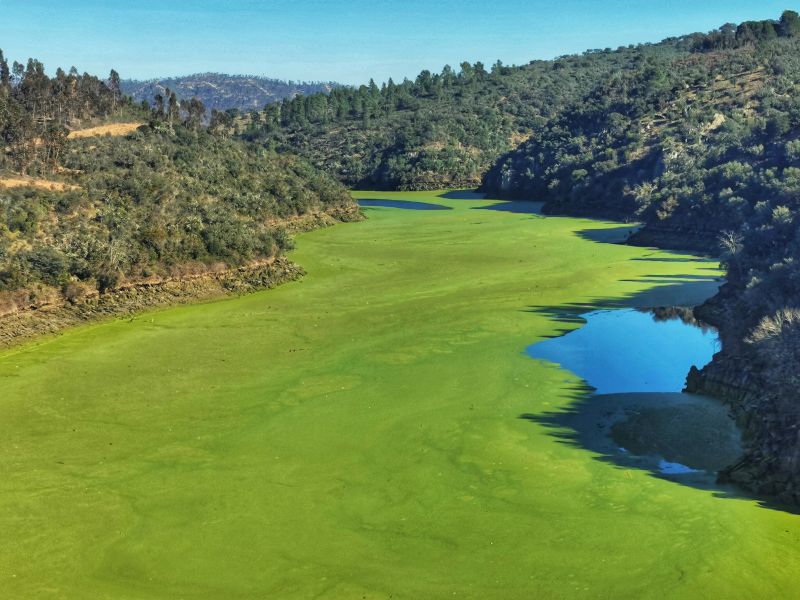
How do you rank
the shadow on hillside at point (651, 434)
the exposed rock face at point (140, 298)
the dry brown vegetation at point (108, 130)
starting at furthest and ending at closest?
the dry brown vegetation at point (108, 130), the exposed rock face at point (140, 298), the shadow on hillside at point (651, 434)

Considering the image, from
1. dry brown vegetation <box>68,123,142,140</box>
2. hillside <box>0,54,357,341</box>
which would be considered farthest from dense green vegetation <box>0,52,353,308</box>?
dry brown vegetation <box>68,123,142,140</box>

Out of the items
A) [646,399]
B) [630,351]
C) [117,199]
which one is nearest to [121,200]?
[117,199]

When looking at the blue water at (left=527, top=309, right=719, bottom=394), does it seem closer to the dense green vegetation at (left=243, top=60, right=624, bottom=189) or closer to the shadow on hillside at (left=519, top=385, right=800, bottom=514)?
the shadow on hillside at (left=519, top=385, right=800, bottom=514)

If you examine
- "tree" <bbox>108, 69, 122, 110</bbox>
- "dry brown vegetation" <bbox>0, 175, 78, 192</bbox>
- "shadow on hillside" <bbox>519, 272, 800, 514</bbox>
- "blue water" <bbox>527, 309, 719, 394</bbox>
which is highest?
"tree" <bbox>108, 69, 122, 110</bbox>

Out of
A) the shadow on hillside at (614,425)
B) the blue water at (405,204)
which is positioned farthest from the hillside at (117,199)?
the shadow on hillside at (614,425)

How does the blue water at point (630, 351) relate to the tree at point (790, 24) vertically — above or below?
below

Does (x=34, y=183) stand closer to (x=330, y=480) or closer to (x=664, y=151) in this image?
Result: (x=330, y=480)

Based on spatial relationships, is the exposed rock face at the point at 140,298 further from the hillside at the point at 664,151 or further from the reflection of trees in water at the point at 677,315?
the hillside at the point at 664,151
